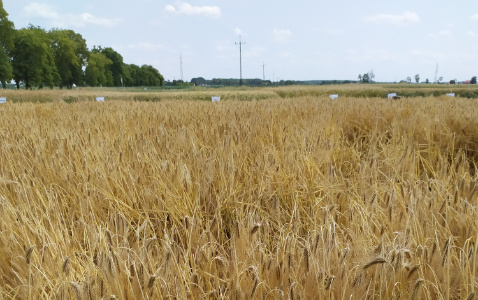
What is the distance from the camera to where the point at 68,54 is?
1673 inches

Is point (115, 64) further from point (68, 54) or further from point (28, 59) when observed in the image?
point (28, 59)

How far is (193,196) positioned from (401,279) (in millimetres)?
879

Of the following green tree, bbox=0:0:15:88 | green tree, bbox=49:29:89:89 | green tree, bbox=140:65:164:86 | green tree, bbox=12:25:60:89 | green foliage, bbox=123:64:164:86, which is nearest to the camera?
green tree, bbox=0:0:15:88

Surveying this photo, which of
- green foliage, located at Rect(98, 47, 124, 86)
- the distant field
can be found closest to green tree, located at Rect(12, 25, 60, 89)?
the distant field

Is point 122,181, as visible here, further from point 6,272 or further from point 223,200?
point 6,272

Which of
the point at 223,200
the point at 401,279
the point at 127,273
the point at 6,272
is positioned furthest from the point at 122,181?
the point at 401,279

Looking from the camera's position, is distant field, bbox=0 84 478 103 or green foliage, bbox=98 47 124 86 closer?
distant field, bbox=0 84 478 103

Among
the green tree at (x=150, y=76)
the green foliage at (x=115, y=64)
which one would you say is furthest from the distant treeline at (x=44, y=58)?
the green tree at (x=150, y=76)

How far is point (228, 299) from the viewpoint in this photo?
72 cm

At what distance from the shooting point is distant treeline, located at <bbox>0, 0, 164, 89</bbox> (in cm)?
2901

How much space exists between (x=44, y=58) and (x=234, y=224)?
1605 inches

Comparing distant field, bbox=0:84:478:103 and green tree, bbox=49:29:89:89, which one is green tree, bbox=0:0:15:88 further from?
green tree, bbox=49:29:89:89

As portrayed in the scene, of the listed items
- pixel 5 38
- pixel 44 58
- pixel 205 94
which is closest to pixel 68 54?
pixel 44 58

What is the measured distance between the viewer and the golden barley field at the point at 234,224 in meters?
0.76
